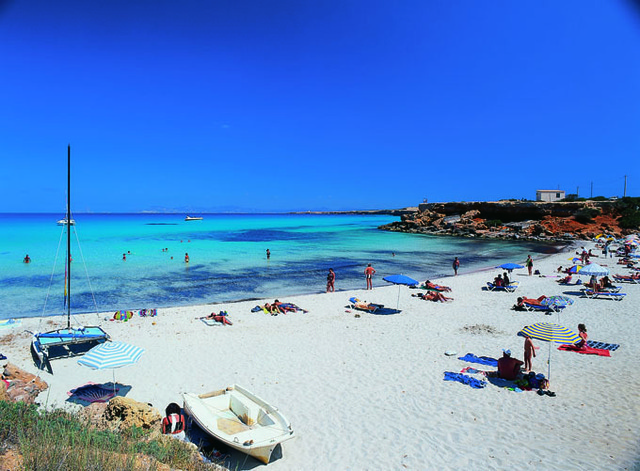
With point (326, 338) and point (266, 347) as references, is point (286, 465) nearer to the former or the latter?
point (266, 347)

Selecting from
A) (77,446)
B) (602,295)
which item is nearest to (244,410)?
(77,446)

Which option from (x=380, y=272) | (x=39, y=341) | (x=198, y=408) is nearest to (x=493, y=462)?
(x=198, y=408)

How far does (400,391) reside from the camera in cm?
856

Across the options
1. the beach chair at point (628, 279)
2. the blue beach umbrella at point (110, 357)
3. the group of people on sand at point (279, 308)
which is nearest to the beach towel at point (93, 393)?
the blue beach umbrella at point (110, 357)

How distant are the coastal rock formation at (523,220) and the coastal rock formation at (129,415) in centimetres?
6182

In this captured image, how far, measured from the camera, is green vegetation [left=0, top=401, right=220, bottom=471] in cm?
395

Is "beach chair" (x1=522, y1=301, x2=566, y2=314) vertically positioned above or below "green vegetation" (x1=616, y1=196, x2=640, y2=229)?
below

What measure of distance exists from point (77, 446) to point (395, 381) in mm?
6706

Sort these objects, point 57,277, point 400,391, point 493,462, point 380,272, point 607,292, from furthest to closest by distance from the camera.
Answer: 1. point 380,272
2. point 57,277
3. point 607,292
4. point 400,391
5. point 493,462

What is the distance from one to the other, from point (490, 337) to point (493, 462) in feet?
22.8

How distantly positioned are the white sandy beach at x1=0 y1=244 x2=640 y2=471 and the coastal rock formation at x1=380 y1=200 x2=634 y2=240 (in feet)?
163

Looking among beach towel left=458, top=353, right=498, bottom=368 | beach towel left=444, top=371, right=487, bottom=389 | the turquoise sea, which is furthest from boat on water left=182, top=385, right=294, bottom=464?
the turquoise sea

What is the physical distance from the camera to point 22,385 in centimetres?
828

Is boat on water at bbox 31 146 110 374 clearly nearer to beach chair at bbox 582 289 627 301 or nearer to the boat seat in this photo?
the boat seat
